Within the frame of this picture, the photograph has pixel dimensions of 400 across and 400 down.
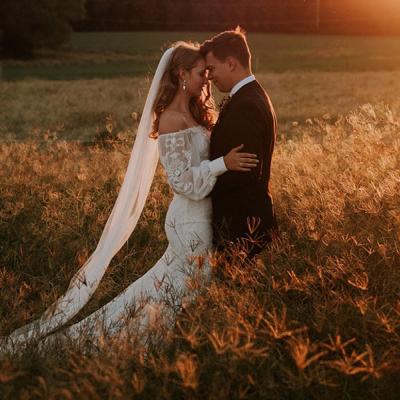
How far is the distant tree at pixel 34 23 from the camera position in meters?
48.7

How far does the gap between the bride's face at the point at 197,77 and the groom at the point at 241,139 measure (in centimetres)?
17

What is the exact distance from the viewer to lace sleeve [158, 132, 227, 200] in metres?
4.64

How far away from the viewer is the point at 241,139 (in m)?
4.52

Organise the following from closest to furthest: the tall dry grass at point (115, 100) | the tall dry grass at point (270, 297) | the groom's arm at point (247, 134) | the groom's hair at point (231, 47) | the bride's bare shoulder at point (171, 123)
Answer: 1. the tall dry grass at point (270, 297)
2. the groom's arm at point (247, 134)
3. the groom's hair at point (231, 47)
4. the bride's bare shoulder at point (171, 123)
5. the tall dry grass at point (115, 100)

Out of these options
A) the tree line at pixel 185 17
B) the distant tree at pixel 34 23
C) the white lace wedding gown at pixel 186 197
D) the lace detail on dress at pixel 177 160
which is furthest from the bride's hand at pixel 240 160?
the tree line at pixel 185 17

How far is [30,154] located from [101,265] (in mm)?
3854

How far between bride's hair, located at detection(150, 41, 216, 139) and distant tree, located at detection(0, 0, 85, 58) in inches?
1825

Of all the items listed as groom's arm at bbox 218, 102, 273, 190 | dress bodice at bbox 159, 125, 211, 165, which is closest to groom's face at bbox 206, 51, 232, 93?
groom's arm at bbox 218, 102, 273, 190

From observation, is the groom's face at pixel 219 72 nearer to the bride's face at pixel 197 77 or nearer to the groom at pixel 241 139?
the groom at pixel 241 139

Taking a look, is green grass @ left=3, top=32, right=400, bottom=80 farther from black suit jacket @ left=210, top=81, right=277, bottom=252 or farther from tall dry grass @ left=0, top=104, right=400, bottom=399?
black suit jacket @ left=210, top=81, right=277, bottom=252

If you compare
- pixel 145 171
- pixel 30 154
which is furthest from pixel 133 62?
pixel 145 171

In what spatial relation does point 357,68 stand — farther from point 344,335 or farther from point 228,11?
point 344,335

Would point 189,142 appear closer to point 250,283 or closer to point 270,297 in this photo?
point 250,283

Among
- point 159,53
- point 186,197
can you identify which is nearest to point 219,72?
point 186,197
